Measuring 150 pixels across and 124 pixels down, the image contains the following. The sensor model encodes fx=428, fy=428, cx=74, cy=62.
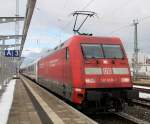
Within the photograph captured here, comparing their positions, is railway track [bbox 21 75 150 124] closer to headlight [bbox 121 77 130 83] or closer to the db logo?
headlight [bbox 121 77 130 83]

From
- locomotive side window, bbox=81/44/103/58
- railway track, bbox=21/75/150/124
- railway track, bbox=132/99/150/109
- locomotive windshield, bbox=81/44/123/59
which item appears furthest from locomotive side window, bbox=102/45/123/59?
railway track, bbox=132/99/150/109

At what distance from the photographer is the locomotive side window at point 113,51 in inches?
638

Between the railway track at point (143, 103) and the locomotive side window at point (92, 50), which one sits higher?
the locomotive side window at point (92, 50)

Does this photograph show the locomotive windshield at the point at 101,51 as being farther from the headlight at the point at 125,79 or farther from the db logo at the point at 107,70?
the headlight at the point at 125,79

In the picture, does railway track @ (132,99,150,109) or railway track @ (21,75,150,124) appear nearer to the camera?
railway track @ (21,75,150,124)

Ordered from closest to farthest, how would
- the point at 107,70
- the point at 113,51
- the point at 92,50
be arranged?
the point at 107,70 < the point at 92,50 < the point at 113,51

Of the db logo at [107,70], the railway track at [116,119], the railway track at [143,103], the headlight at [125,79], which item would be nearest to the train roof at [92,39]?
the db logo at [107,70]

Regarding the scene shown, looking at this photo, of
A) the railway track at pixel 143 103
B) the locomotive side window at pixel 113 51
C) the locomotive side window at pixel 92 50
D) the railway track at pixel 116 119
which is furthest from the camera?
the railway track at pixel 143 103

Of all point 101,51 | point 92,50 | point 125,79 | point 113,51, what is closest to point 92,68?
point 92,50

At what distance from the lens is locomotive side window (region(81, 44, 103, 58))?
52.2ft

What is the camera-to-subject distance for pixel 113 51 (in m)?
16.4

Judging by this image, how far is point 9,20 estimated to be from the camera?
20.1 meters

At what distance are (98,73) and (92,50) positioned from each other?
113 cm

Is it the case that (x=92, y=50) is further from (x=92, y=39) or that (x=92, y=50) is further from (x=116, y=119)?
(x=116, y=119)
